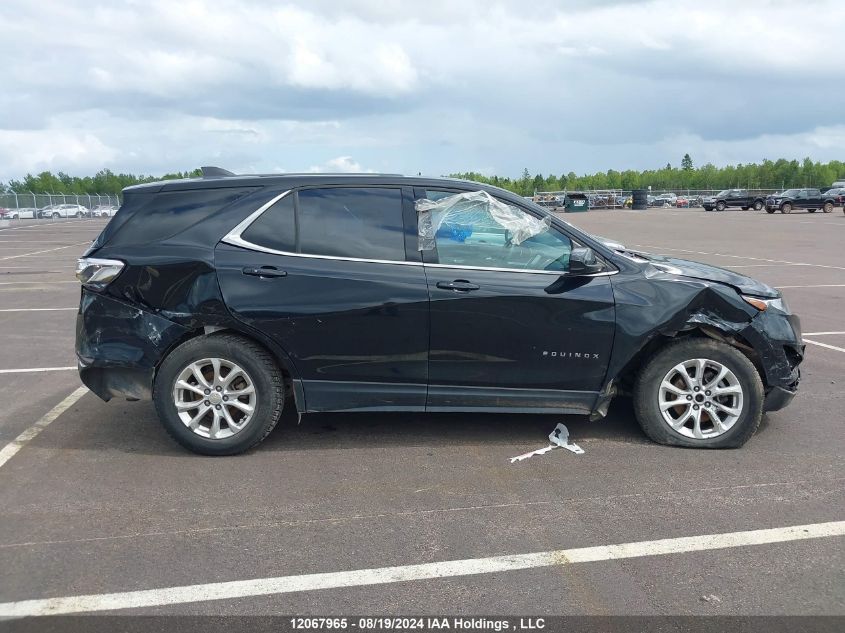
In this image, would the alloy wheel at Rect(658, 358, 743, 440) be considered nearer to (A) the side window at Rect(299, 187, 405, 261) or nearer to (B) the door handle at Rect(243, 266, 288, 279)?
(A) the side window at Rect(299, 187, 405, 261)

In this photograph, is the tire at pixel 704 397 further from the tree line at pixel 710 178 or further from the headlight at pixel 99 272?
the tree line at pixel 710 178

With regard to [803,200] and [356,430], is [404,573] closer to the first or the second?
[356,430]

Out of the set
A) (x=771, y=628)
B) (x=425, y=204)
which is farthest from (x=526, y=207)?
(x=771, y=628)

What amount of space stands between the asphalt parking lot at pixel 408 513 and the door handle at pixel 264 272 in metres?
1.18

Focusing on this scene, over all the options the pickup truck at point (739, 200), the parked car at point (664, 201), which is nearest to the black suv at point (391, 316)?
the pickup truck at point (739, 200)

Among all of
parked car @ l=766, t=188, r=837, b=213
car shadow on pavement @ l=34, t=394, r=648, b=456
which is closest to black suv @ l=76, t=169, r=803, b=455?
car shadow on pavement @ l=34, t=394, r=648, b=456

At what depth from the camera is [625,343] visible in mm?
4730

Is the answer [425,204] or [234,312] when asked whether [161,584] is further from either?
[425,204]

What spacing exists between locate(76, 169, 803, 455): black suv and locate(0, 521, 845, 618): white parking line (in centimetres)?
124

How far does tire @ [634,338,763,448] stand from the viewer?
15.6ft

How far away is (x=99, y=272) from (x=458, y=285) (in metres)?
2.32

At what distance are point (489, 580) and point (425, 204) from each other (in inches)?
97.9

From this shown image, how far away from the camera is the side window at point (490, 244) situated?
474cm

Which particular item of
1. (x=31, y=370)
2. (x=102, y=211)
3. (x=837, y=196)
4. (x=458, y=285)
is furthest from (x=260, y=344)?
(x=102, y=211)
